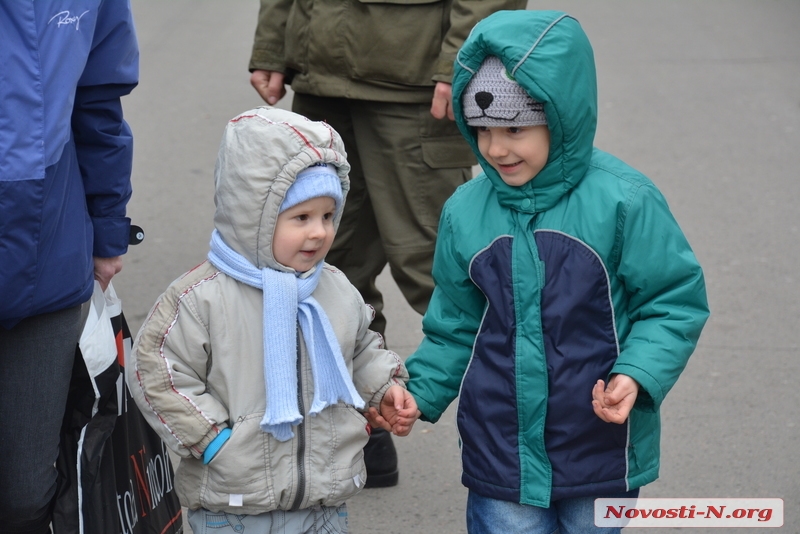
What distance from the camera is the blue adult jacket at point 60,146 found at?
7.76 feet

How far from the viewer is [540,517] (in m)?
2.78

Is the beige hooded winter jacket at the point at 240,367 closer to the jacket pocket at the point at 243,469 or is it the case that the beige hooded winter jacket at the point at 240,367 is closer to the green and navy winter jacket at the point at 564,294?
the jacket pocket at the point at 243,469

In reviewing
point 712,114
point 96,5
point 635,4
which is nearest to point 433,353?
point 96,5

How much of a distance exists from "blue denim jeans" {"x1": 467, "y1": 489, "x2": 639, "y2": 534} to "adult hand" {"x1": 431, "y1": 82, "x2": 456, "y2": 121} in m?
1.18

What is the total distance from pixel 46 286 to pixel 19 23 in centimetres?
56

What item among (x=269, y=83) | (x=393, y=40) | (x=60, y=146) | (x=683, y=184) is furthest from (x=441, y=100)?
(x=683, y=184)

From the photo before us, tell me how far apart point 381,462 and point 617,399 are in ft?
5.28

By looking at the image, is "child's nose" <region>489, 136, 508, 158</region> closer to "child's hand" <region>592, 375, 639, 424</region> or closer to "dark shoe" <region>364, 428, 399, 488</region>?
"child's hand" <region>592, 375, 639, 424</region>

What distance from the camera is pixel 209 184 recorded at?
284 inches

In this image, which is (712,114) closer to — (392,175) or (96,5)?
(392,175)

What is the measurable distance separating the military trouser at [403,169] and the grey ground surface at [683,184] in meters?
0.86

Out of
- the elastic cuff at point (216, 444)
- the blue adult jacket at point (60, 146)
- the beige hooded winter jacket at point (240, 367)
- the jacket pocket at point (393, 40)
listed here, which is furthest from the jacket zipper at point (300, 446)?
the jacket pocket at point (393, 40)

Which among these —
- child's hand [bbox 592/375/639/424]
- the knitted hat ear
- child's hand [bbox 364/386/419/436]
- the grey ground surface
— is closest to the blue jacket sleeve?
the knitted hat ear

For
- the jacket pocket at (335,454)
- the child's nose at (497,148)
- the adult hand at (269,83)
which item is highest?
the child's nose at (497,148)
